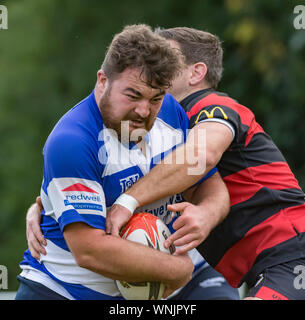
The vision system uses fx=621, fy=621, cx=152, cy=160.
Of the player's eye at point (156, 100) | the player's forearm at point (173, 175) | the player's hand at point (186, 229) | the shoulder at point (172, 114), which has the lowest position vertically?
the player's hand at point (186, 229)

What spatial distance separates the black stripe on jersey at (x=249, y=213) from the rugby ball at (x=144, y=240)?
0.67 metres

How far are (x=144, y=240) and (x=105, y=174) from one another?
0.43 meters

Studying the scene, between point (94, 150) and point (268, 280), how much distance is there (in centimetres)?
139

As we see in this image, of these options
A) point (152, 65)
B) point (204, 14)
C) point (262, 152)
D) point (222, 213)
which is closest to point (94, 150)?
point (152, 65)

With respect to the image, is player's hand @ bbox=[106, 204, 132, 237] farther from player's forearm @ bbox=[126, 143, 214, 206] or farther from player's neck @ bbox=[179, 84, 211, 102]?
player's neck @ bbox=[179, 84, 211, 102]

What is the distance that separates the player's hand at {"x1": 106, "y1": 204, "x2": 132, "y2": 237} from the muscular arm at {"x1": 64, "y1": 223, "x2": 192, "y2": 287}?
73 mm

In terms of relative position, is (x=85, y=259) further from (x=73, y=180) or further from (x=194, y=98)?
(x=194, y=98)

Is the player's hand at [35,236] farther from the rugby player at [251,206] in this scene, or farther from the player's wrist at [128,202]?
the rugby player at [251,206]

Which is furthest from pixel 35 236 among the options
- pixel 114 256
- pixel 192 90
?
pixel 192 90

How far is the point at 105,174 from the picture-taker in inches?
136

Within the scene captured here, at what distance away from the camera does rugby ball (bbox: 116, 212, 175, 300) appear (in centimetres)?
338

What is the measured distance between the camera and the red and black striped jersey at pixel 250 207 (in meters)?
3.97

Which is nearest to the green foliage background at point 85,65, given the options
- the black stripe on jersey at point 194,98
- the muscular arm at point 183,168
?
the black stripe on jersey at point 194,98

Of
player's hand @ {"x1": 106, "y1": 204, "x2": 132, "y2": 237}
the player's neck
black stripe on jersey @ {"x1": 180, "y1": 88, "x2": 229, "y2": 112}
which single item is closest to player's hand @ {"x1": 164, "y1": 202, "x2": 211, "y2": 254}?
player's hand @ {"x1": 106, "y1": 204, "x2": 132, "y2": 237}
